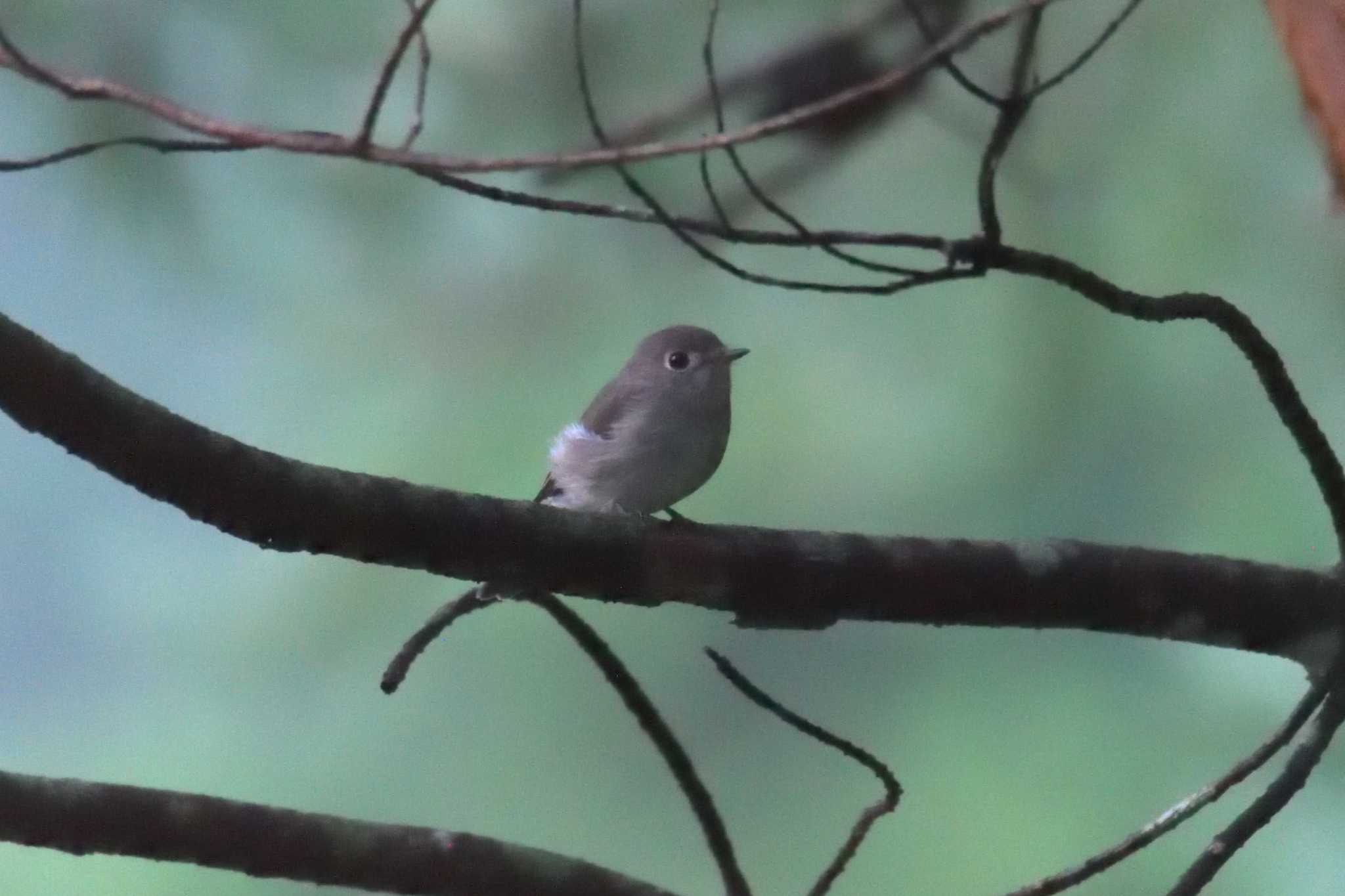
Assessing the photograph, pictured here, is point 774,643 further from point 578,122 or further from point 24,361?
point 24,361

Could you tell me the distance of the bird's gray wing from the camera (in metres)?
1.60

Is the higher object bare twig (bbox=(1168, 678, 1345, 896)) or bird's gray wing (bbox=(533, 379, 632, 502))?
bird's gray wing (bbox=(533, 379, 632, 502))

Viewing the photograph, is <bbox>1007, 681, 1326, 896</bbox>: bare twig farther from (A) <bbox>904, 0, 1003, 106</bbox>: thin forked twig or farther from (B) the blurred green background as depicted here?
(B) the blurred green background

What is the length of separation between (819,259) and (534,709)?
87 centimetres

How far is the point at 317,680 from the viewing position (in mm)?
2100

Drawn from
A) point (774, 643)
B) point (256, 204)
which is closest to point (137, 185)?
point (256, 204)

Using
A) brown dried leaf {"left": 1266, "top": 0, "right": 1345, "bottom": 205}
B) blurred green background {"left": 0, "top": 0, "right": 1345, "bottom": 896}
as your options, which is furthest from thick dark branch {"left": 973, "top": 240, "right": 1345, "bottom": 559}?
blurred green background {"left": 0, "top": 0, "right": 1345, "bottom": 896}

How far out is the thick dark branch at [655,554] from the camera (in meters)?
0.85

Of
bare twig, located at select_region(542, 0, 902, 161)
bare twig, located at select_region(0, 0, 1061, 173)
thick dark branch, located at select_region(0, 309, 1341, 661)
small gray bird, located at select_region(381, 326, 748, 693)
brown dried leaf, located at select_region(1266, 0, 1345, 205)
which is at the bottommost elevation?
thick dark branch, located at select_region(0, 309, 1341, 661)

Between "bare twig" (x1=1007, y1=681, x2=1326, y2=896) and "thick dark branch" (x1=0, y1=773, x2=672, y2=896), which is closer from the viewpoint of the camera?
"thick dark branch" (x1=0, y1=773, x2=672, y2=896)

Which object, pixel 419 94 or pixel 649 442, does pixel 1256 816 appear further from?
pixel 419 94

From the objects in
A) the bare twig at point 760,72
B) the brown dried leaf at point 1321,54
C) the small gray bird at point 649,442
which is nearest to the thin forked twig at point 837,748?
the small gray bird at point 649,442

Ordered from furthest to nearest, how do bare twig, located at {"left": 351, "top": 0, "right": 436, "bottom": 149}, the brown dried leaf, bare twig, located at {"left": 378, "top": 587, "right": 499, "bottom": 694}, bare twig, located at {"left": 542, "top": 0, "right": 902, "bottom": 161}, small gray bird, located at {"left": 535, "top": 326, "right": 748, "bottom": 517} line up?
bare twig, located at {"left": 542, "top": 0, "right": 902, "bottom": 161} → small gray bird, located at {"left": 535, "top": 326, "right": 748, "bottom": 517} → bare twig, located at {"left": 378, "top": 587, "right": 499, "bottom": 694} → the brown dried leaf → bare twig, located at {"left": 351, "top": 0, "right": 436, "bottom": 149}

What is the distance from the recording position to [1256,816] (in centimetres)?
122
